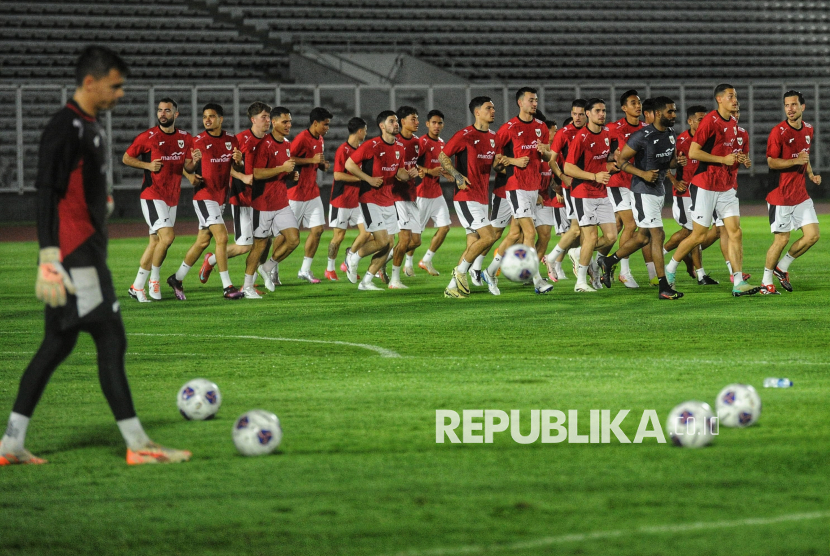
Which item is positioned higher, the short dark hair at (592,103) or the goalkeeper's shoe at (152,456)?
the short dark hair at (592,103)

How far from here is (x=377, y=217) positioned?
15.8m

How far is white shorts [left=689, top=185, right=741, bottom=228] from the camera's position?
1347cm

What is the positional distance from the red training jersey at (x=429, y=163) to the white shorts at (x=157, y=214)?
13.9ft

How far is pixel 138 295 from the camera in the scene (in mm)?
14430

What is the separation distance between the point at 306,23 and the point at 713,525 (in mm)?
33407

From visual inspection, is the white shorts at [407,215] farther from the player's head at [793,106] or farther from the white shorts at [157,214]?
the player's head at [793,106]

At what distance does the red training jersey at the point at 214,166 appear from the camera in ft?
47.5

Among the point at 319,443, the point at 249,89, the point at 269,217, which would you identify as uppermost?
the point at 249,89

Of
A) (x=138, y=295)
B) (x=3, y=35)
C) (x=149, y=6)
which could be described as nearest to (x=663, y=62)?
(x=149, y=6)

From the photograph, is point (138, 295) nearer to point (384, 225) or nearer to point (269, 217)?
point (269, 217)

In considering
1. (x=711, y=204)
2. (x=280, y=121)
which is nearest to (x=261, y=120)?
(x=280, y=121)

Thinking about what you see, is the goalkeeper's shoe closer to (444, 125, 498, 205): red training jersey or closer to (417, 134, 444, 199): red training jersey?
(444, 125, 498, 205): red training jersey

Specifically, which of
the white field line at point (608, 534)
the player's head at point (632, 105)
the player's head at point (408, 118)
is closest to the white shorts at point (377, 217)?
the player's head at point (408, 118)

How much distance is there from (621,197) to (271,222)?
473cm
